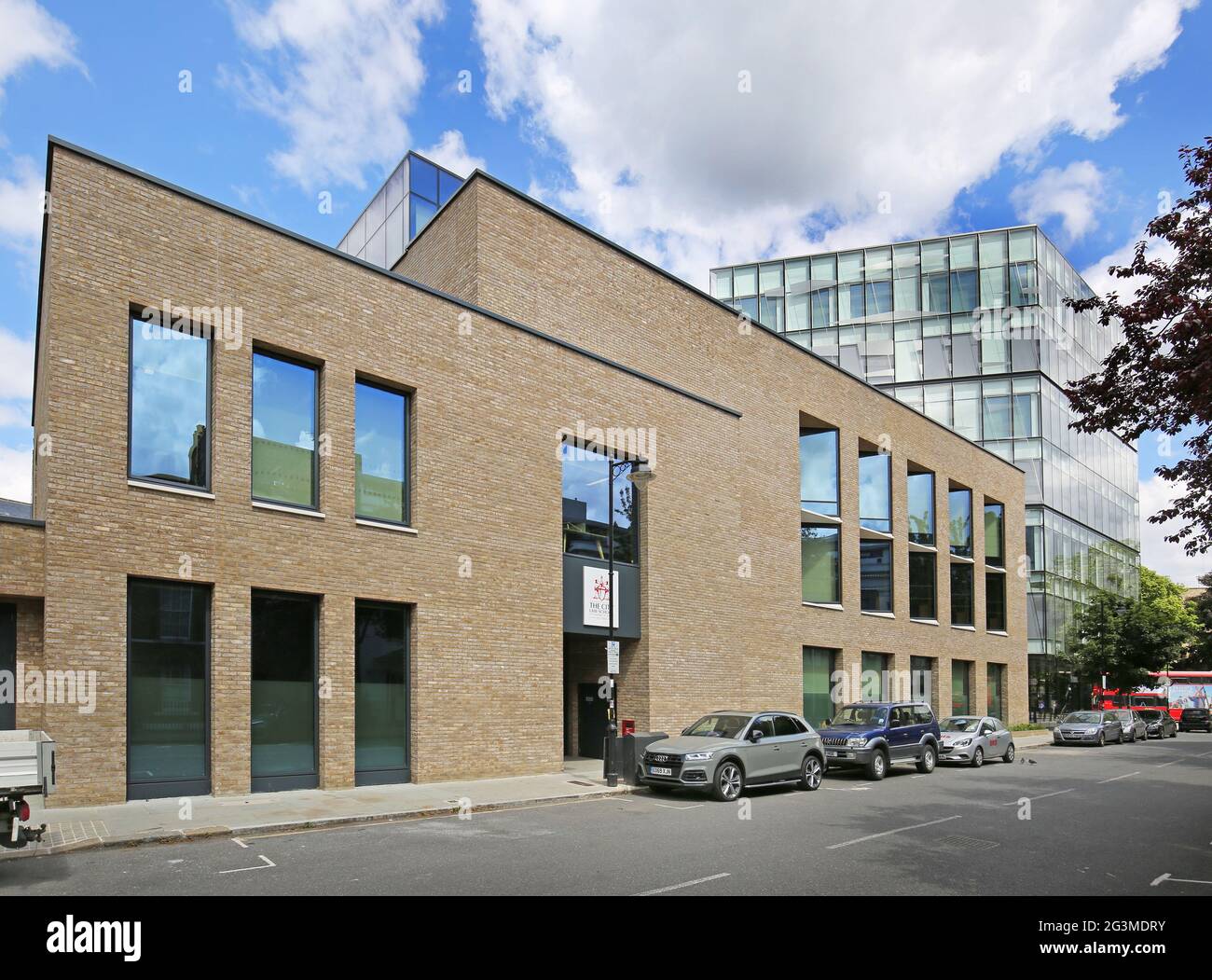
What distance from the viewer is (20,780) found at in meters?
9.17

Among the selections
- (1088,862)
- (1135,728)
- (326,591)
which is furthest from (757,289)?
(1088,862)

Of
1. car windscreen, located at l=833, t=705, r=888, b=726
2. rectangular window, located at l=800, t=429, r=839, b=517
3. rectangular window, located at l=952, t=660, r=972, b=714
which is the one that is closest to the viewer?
car windscreen, located at l=833, t=705, r=888, b=726

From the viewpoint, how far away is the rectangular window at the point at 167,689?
14.1 meters

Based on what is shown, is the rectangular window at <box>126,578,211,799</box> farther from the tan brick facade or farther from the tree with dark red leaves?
the tree with dark red leaves

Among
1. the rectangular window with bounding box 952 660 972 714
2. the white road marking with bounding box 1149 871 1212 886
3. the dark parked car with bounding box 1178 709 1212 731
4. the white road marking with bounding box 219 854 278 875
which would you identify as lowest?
the dark parked car with bounding box 1178 709 1212 731

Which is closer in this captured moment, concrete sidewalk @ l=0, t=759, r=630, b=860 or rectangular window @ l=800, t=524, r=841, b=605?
concrete sidewalk @ l=0, t=759, r=630, b=860

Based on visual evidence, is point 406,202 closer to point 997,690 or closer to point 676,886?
point 676,886

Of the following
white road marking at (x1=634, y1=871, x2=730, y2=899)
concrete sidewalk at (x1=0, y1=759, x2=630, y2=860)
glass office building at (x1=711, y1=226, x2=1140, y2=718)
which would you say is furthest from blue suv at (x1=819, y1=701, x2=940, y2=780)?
glass office building at (x1=711, y1=226, x2=1140, y2=718)

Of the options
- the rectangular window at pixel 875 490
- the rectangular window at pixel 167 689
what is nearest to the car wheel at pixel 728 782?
the rectangular window at pixel 167 689

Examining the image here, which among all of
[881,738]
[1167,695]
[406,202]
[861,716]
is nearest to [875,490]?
[861,716]

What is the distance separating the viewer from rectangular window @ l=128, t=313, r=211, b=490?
14789 millimetres

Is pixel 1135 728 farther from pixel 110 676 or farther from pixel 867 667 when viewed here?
pixel 110 676

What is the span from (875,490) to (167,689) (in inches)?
1043

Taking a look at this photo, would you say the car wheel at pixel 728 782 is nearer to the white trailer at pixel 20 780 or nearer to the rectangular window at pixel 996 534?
the white trailer at pixel 20 780
